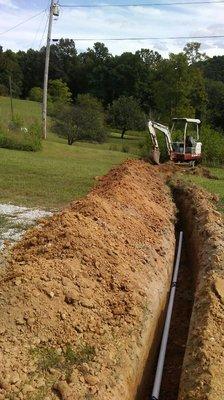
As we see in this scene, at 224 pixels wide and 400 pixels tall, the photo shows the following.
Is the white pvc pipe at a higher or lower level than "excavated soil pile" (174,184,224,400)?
lower

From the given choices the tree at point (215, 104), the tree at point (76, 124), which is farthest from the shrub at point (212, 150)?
the tree at point (215, 104)

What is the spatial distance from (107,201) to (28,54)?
8688 centimetres

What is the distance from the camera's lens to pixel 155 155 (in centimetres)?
2352

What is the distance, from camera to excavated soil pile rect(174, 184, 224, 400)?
17.6 ft

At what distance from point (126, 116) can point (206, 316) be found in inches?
2278

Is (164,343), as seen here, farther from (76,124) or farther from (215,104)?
(215,104)

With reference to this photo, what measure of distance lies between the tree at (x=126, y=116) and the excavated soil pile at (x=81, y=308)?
5367cm

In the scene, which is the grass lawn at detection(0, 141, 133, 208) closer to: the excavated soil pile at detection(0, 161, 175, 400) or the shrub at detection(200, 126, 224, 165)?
A: the excavated soil pile at detection(0, 161, 175, 400)

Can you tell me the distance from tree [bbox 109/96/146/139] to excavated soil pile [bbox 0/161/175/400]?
5367cm

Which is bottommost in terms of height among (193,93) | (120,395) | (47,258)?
(120,395)

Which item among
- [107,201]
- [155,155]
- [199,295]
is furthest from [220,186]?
[199,295]

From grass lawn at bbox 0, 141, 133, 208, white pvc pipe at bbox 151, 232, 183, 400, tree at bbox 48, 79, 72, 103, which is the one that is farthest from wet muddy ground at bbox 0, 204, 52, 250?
tree at bbox 48, 79, 72, 103

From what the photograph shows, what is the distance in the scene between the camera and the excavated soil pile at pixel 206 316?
5.37 meters

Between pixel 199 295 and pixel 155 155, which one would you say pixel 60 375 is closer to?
pixel 199 295
